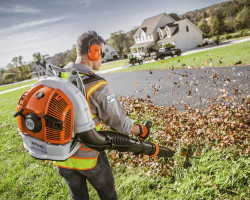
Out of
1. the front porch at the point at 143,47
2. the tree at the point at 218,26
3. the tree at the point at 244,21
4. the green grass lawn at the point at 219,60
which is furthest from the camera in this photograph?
the front porch at the point at 143,47

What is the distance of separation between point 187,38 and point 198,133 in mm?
39562

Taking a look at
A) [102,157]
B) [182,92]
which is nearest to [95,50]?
[102,157]

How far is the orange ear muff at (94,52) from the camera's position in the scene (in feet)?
6.33

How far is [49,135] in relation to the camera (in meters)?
1.45

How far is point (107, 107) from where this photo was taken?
1.73 metres

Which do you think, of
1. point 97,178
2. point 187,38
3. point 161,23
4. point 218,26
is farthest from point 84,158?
point 218,26

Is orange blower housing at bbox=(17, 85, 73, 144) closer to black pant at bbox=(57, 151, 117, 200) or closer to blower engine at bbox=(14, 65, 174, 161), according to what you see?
blower engine at bbox=(14, 65, 174, 161)

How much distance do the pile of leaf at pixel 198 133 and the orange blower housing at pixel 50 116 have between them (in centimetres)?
274

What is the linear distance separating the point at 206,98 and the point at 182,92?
1614 millimetres

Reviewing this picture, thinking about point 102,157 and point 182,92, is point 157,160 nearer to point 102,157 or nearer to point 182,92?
point 102,157

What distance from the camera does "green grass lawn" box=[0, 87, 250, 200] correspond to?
115 inches

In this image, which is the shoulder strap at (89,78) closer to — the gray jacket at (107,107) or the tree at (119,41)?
the gray jacket at (107,107)

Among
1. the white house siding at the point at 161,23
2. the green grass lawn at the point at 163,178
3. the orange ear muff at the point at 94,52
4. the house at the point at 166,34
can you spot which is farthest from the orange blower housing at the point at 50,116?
the white house siding at the point at 161,23

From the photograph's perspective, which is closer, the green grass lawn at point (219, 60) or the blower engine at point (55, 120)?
the blower engine at point (55, 120)
